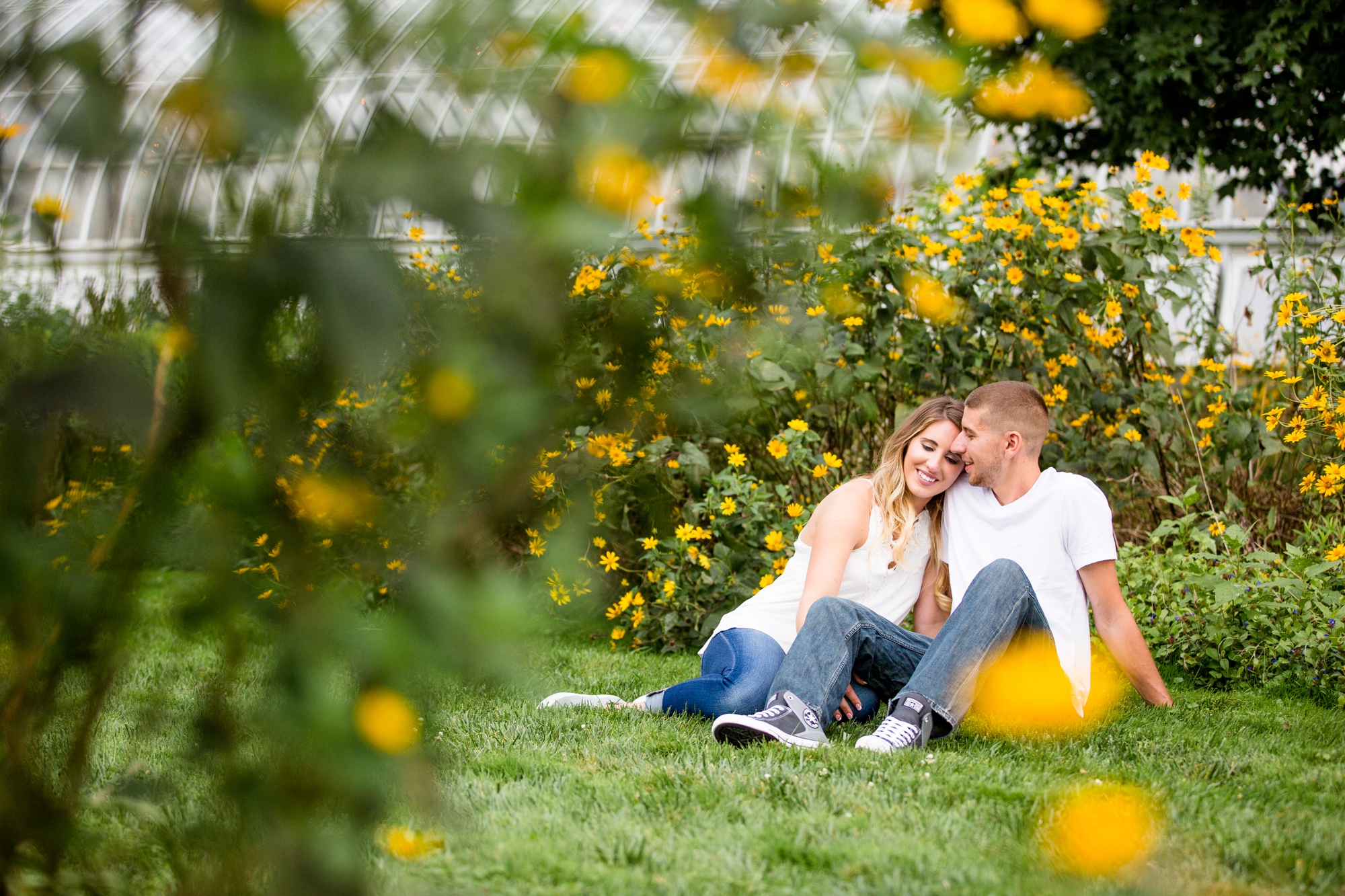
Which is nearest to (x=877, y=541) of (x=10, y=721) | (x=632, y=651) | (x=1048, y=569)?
(x=1048, y=569)

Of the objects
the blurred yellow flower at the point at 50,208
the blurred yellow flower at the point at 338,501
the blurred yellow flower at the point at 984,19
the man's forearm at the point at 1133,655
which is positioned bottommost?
the man's forearm at the point at 1133,655

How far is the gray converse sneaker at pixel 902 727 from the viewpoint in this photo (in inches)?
88.7

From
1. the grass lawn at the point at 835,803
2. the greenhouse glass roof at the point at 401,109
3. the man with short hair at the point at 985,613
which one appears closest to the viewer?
the greenhouse glass roof at the point at 401,109

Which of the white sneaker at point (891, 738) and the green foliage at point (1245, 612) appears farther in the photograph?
the green foliage at point (1245, 612)

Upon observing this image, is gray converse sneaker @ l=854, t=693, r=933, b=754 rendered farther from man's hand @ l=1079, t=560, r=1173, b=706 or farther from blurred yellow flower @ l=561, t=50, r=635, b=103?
blurred yellow flower @ l=561, t=50, r=635, b=103

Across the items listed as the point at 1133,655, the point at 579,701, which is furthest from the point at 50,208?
the point at 1133,655

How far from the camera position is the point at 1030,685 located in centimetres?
247

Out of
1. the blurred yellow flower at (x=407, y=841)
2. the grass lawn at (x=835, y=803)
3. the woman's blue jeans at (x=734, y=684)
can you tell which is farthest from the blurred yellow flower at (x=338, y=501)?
the woman's blue jeans at (x=734, y=684)

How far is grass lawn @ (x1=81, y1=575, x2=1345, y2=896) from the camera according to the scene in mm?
1545

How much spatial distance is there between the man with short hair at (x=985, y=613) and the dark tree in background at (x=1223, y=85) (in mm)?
4984

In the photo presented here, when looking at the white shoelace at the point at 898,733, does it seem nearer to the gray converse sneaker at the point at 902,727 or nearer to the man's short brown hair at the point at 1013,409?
the gray converse sneaker at the point at 902,727

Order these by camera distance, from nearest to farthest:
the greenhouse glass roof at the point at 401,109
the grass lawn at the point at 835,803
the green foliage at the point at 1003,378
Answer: the greenhouse glass roof at the point at 401,109 < the grass lawn at the point at 835,803 < the green foliage at the point at 1003,378

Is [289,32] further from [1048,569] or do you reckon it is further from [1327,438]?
[1327,438]

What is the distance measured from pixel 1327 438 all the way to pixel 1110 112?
192 inches
